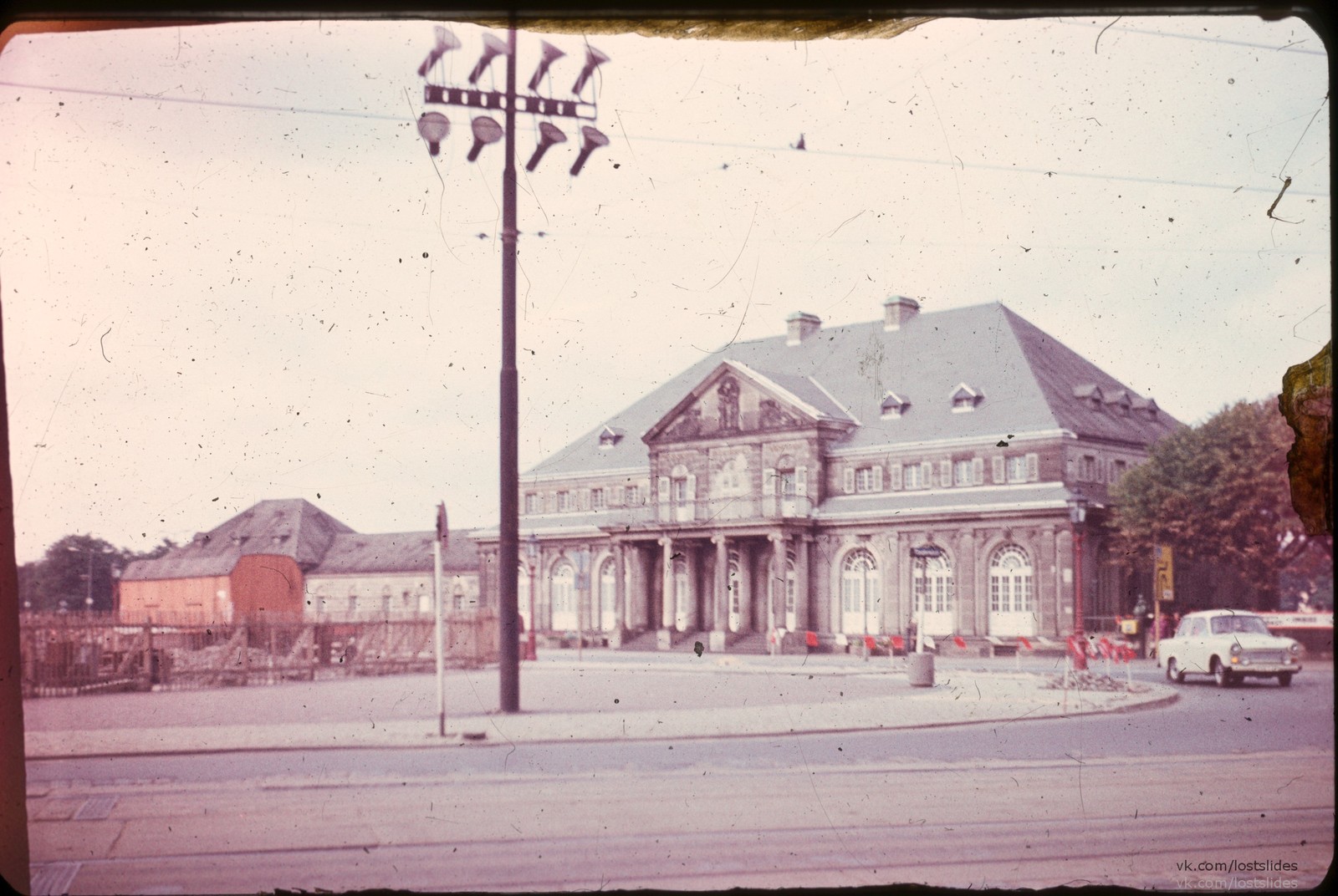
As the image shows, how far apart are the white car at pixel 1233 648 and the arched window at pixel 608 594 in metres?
4.48

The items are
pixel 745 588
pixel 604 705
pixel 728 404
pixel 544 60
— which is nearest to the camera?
pixel 544 60

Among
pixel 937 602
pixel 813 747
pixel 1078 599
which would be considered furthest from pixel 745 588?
pixel 813 747

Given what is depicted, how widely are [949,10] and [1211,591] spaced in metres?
5.83

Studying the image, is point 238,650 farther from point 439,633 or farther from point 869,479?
point 869,479

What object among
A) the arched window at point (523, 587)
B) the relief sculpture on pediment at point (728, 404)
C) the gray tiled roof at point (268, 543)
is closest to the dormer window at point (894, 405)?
the relief sculpture on pediment at point (728, 404)

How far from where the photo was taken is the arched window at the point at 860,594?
1042 cm

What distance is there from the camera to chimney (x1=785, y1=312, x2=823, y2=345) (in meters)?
6.40

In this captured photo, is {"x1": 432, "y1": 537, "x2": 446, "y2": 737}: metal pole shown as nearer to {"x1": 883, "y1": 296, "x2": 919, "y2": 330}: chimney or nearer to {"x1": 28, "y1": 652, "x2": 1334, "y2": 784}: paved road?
{"x1": 28, "y1": 652, "x2": 1334, "y2": 784}: paved road

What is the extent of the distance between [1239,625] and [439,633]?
16.8ft

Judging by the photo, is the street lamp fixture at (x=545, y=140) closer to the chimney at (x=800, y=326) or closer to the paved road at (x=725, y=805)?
the chimney at (x=800, y=326)

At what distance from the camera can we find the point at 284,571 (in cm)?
579

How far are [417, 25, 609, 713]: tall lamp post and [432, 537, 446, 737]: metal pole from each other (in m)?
0.38

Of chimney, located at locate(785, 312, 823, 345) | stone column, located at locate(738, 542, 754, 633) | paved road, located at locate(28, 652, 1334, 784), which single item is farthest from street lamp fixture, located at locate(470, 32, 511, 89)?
paved road, located at locate(28, 652, 1334, 784)

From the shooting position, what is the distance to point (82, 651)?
6383 millimetres
